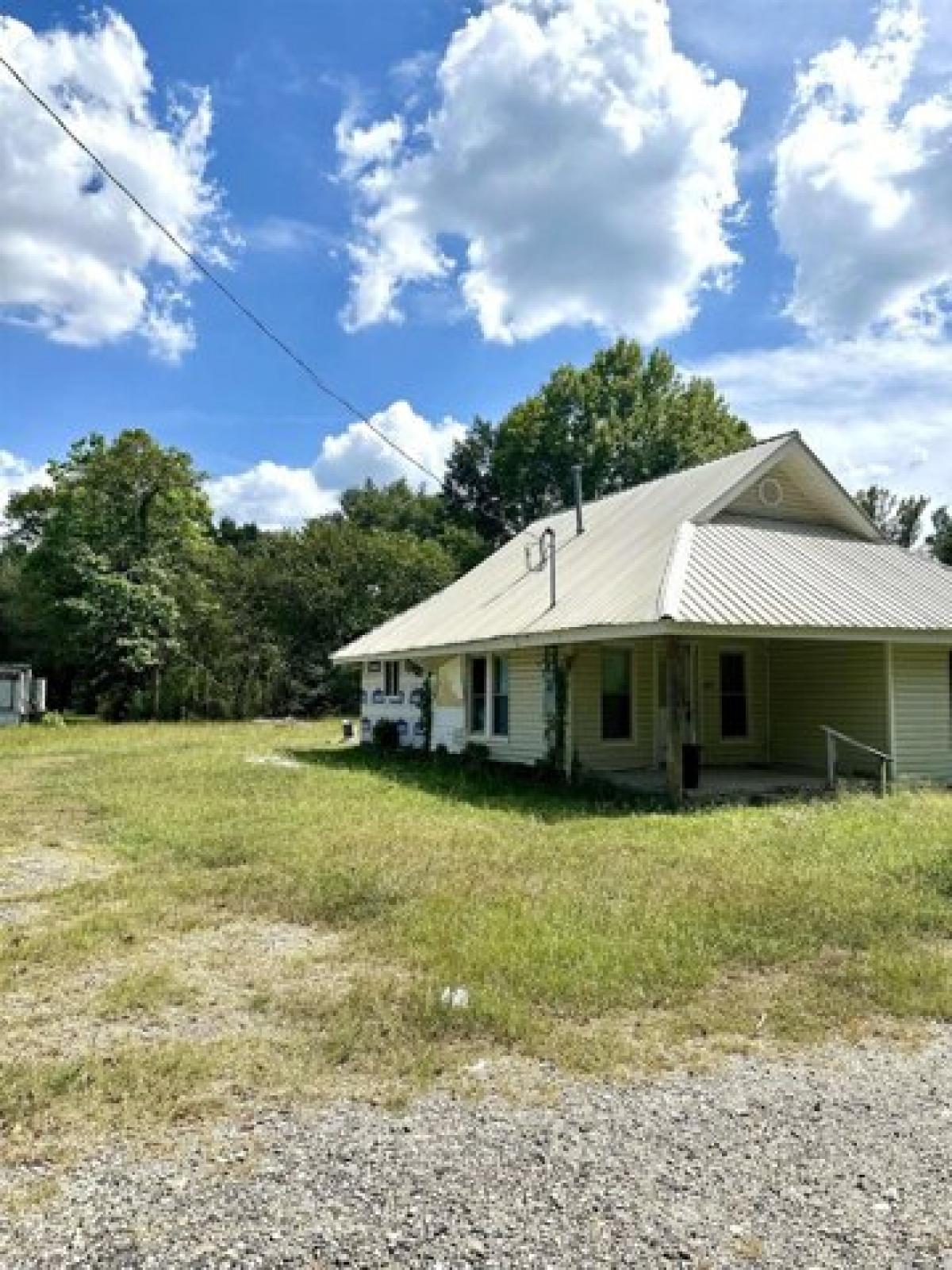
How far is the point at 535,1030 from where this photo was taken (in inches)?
175

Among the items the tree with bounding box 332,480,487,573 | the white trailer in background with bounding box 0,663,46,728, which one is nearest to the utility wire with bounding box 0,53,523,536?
the white trailer in background with bounding box 0,663,46,728

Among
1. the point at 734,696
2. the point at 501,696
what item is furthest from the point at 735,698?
the point at 501,696

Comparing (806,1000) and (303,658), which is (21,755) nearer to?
(303,658)

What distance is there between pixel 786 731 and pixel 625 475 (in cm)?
3026

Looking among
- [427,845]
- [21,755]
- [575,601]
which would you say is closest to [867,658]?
[575,601]

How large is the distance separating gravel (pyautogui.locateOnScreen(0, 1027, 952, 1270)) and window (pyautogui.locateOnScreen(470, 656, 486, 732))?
12.9m

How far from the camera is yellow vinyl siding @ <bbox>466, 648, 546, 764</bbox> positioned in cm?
1498

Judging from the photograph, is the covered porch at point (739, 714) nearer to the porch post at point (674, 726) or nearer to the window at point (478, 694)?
the porch post at point (674, 726)

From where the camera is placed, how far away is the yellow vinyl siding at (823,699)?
13969 mm

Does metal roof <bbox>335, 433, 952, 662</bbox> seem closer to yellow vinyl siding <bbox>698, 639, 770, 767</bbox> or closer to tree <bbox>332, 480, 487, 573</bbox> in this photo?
yellow vinyl siding <bbox>698, 639, 770, 767</bbox>

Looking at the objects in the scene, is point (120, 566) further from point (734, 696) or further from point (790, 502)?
point (790, 502)

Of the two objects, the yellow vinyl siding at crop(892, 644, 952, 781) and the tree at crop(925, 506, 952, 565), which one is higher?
the tree at crop(925, 506, 952, 565)

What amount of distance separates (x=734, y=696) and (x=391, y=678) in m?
8.33

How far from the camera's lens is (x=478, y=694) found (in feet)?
56.1
